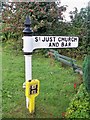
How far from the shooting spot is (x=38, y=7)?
505 centimetres

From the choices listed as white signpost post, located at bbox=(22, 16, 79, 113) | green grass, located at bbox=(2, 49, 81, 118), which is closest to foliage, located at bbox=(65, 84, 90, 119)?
green grass, located at bbox=(2, 49, 81, 118)

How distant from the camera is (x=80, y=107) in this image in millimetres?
2330

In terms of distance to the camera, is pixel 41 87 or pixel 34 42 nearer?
pixel 34 42

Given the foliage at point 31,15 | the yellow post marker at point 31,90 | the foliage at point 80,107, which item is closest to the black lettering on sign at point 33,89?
the yellow post marker at point 31,90

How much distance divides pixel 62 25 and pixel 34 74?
4.65 ft

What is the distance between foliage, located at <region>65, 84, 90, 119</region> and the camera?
2.28 meters

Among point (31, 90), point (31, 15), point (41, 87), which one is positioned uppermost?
point (31, 15)

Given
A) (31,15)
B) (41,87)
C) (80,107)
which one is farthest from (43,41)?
(31,15)

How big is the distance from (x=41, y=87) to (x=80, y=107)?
97 cm

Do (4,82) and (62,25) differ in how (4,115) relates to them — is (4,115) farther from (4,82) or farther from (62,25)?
(62,25)

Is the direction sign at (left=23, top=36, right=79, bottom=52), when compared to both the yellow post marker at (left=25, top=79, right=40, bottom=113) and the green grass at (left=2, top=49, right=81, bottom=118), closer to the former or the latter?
the yellow post marker at (left=25, top=79, right=40, bottom=113)

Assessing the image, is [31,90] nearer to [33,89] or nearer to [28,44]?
[33,89]

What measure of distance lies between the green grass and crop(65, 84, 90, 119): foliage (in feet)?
0.75

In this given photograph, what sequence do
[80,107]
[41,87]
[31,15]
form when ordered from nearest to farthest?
[80,107] < [41,87] < [31,15]
